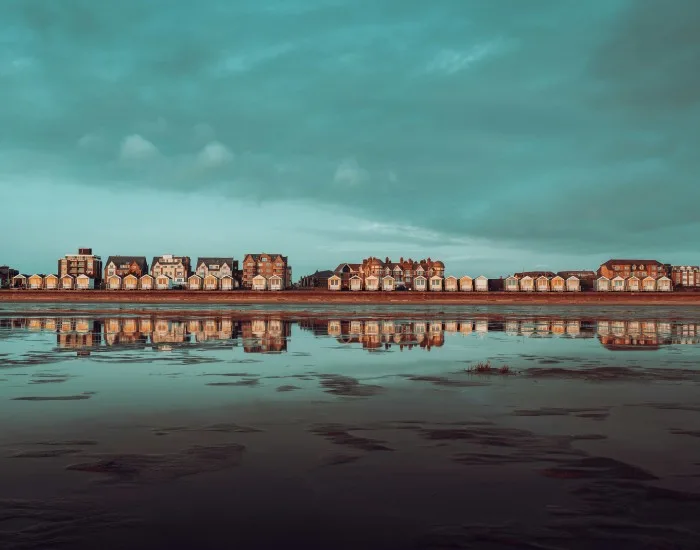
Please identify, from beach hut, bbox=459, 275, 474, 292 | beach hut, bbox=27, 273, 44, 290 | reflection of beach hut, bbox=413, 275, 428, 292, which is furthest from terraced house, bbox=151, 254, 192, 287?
beach hut, bbox=459, 275, 474, 292

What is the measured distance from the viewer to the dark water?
580 centimetres

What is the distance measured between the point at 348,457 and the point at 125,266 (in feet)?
597

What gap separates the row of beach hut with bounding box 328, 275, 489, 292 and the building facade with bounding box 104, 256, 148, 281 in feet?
189

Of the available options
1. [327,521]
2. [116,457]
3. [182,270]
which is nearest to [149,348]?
[116,457]

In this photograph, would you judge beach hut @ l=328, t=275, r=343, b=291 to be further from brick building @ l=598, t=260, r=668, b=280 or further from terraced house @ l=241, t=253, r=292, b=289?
brick building @ l=598, t=260, r=668, b=280

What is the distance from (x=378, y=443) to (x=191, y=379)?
802cm

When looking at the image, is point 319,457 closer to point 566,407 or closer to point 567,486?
point 567,486

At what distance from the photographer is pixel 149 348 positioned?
78.9ft

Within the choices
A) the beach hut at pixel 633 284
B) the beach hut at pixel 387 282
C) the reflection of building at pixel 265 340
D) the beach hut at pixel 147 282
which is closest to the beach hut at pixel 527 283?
the beach hut at pixel 633 284

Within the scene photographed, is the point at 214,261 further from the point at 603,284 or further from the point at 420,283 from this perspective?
the point at 603,284

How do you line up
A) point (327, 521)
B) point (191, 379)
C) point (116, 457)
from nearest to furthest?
1. point (327, 521)
2. point (116, 457)
3. point (191, 379)

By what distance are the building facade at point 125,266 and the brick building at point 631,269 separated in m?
138

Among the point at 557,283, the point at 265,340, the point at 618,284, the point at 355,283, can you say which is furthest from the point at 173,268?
the point at 265,340

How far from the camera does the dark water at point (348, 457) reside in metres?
5.80
